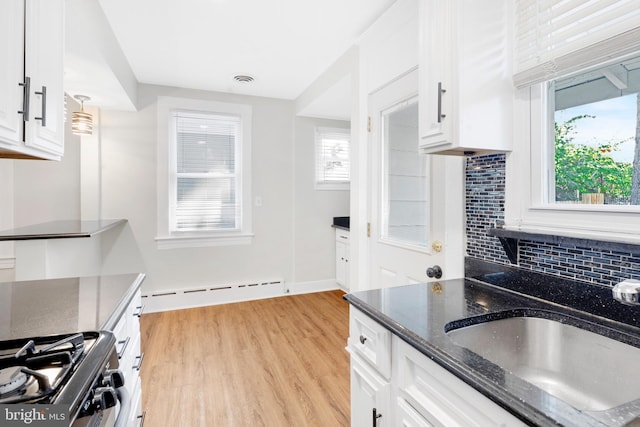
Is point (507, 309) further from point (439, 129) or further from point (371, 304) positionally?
point (439, 129)

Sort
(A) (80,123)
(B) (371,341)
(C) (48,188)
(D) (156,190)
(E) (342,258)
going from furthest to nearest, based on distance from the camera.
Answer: (E) (342,258) → (D) (156,190) → (C) (48,188) → (A) (80,123) → (B) (371,341)

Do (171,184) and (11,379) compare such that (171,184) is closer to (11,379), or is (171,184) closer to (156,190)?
(156,190)

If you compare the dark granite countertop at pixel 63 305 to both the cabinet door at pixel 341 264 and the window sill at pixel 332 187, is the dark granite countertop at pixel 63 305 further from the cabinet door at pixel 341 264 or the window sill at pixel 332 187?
the window sill at pixel 332 187

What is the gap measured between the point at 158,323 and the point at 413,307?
9.73 ft

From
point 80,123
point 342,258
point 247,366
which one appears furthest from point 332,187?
point 80,123

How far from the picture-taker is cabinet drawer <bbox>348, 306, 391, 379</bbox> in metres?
1.08

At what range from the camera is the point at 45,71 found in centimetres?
116

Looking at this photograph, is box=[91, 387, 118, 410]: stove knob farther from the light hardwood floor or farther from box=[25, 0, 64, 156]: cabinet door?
the light hardwood floor

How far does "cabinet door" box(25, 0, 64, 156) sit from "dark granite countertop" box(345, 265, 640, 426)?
1.27 m

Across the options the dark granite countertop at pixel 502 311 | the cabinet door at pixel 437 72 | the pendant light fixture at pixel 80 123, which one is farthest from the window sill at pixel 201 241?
the cabinet door at pixel 437 72

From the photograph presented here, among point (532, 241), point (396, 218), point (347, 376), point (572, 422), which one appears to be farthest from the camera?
point (347, 376)

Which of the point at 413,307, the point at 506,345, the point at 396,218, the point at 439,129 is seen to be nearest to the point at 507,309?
the point at 506,345

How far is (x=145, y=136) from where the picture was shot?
3520mm

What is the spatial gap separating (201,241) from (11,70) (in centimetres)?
294
